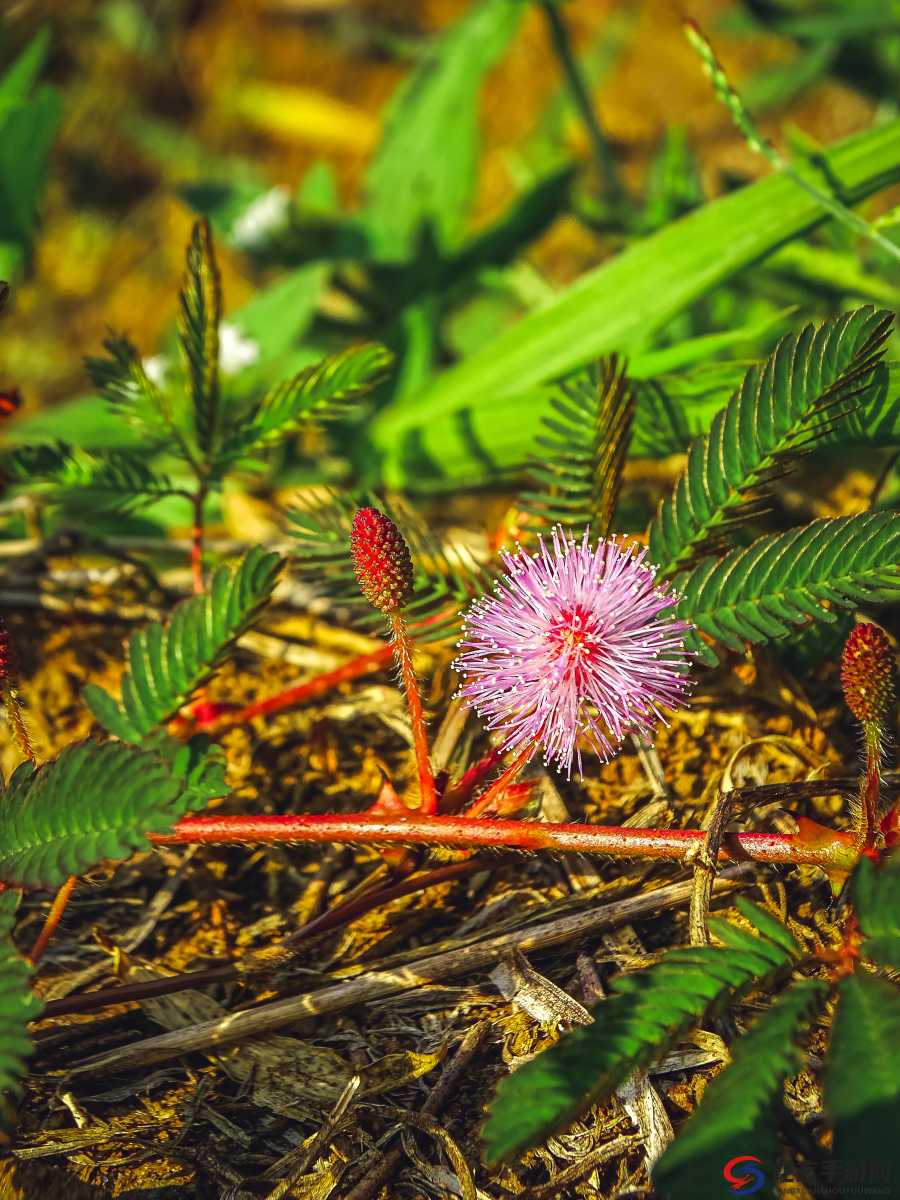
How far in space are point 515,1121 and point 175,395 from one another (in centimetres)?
198

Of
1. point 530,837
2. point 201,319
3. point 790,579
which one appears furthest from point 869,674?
point 201,319

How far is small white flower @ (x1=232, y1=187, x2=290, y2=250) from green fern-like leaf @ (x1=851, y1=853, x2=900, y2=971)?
244 centimetres

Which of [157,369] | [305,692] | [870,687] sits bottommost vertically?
[305,692]

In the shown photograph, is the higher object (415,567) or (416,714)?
(415,567)

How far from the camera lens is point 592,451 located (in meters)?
1.49

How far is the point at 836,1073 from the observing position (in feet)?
2.91

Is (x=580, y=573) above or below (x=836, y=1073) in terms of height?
above

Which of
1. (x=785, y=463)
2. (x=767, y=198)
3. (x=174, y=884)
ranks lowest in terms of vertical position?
(x=174, y=884)

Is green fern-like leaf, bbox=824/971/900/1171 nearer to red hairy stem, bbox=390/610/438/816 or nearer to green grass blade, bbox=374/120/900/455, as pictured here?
red hairy stem, bbox=390/610/438/816

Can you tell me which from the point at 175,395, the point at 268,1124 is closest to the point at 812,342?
the point at 268,1124

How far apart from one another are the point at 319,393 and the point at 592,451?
0.42m

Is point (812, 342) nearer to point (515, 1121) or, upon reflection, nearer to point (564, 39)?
point (515, 1121)

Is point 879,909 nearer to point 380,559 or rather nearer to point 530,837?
point 530,837

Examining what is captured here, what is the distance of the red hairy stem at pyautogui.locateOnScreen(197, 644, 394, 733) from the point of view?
174cm
